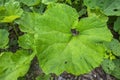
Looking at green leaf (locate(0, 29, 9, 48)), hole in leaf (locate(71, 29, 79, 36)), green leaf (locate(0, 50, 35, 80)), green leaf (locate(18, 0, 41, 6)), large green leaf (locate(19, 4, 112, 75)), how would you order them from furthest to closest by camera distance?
green leaf (locate(18, 0, 41, 6))
green leaf (locate(0, 29, 9, 48))
green leaf (locate(0, 50, 35, 80))
hole in leaf (locate(71, 29, 79, 36))
large green leaf (locate(19, 4, 112, 75))

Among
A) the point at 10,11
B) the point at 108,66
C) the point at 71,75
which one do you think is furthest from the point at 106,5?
the point at 10,11

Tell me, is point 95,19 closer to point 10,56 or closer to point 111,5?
point 111,5

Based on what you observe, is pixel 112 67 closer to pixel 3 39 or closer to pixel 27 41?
pixel 27 41

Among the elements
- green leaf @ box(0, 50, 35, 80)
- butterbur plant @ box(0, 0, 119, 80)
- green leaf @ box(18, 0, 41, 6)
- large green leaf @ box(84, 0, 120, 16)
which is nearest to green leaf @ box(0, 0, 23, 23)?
butterbur plant @ box(0, 0, 119, 80)

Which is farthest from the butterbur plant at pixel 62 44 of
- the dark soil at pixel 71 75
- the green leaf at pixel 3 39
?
the dark soil at pixel 71 75

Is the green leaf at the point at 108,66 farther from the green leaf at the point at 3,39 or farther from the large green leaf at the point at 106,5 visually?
the green leaf at the point at 3,39

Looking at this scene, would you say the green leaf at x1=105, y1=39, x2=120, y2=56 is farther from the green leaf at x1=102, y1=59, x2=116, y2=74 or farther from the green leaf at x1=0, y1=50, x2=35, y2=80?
the green leaf at x1=0, y1=50, x2=35, y2=80
